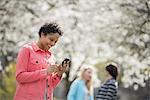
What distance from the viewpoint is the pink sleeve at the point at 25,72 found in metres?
6.14

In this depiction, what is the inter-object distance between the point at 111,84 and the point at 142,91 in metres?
31.0

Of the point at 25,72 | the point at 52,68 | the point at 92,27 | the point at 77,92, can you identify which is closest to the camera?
the point at 52,68

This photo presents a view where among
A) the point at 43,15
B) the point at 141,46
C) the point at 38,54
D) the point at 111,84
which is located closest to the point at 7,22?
the point at 43,15

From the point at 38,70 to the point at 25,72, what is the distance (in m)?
0.13

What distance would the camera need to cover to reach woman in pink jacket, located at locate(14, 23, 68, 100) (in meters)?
6.15

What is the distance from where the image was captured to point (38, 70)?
245 inches

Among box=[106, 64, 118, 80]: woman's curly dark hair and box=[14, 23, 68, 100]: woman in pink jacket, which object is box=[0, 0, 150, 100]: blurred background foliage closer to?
box=[106, 64, 118, 80]: woman's curly dark hair

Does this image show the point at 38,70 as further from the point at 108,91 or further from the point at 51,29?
the point at 108,91

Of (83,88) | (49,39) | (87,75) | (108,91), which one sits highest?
(87,75)

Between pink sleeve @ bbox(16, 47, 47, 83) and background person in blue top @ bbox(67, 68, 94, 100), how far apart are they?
4.93 metres

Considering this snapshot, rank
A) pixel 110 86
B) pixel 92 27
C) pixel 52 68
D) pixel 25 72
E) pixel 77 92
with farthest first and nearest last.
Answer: pixel 92 27, pixel 77 92, pixel 110 86, pixel 25 72, pixel 52 68

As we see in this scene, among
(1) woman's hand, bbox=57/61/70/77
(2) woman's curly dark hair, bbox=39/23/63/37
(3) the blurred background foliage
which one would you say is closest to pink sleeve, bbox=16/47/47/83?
(1) woman's hand, bbox=57/61/70/77

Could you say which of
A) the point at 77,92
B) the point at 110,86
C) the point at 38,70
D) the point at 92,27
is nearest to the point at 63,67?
the point at 38,70

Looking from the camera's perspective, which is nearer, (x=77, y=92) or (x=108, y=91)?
(x=108, y=91)
